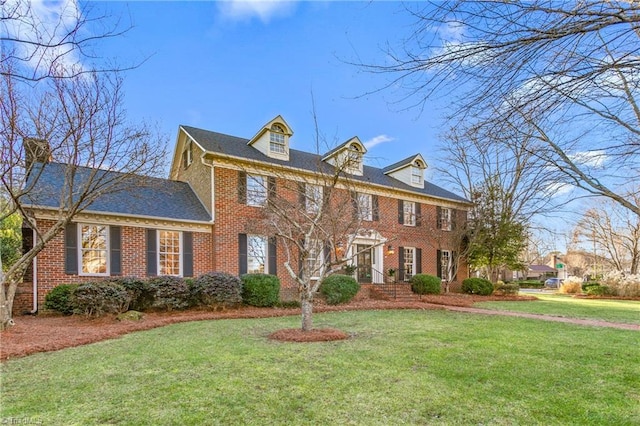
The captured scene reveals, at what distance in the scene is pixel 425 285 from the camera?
17562mm

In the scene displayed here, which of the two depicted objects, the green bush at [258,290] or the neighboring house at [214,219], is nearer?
the neighboring house at [214,219]

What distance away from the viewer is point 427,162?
74.4 feet

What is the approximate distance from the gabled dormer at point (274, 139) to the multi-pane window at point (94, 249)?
7442 mm

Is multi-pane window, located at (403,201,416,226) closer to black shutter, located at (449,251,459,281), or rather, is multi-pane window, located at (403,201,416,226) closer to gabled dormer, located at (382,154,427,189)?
gabled dormer, located at (382,154,427,189)

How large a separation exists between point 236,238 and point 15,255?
863 cm

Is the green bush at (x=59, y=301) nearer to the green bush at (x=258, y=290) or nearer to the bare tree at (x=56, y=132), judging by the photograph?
the bare tree at (x=56, y=132)

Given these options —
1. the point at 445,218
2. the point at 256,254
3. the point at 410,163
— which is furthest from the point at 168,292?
the point at 445,218

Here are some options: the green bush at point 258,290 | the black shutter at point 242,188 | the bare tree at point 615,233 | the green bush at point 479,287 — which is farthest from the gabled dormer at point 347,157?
the bare tree at point 615,233

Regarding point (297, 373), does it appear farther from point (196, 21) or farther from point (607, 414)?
point (196, 21)

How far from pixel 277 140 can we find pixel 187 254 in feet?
21.9

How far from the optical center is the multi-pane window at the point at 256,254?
15141 mm

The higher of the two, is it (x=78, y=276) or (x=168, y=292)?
(x=78, y=276)

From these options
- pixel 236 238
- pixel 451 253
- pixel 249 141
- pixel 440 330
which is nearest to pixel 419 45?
pixel 440 330

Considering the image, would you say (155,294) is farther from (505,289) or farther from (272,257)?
(505,289)
